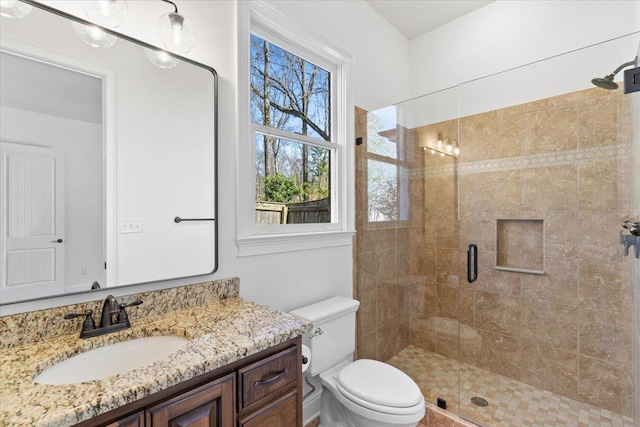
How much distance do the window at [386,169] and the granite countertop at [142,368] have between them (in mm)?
1381

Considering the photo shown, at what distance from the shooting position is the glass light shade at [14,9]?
0.93m

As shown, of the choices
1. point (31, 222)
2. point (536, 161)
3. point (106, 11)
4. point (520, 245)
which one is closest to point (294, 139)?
point (106, 11)

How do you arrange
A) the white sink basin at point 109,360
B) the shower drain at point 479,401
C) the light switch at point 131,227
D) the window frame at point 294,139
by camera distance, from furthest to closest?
the shower drain at point 479,401 < the window frame at point 294,139 < the light switch at point 131,227 < the white sink basin at point 109,360

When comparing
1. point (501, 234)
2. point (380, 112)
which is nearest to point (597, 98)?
point (501, 234)

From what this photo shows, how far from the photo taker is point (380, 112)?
93.8 inches

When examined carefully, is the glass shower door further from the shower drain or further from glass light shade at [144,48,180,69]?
glass light shade at [144,48,180,69]

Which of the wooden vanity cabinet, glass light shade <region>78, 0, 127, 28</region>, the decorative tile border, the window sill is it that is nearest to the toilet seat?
the wooden vanity cabinet

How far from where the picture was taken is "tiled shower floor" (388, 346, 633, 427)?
178 centimetres

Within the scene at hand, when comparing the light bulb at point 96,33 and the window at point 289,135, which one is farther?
the window at point 289,135

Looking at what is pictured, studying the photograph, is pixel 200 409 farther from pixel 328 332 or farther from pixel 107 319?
pixel 328 332

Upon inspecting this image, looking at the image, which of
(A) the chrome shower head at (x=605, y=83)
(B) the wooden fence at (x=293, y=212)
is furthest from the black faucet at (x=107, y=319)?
(A) the chrome shower head at (x=605, y=83)

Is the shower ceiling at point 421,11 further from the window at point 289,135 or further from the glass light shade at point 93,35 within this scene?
the glass light shade at point 93,35

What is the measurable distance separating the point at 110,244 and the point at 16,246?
0.82 ft

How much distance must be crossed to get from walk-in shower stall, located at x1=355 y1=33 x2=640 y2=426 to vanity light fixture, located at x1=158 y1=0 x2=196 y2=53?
130 cm
